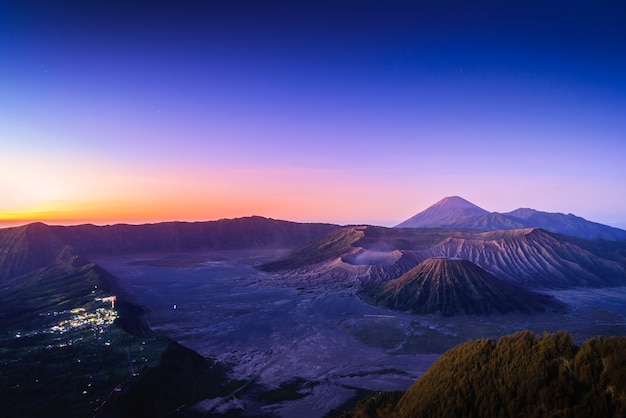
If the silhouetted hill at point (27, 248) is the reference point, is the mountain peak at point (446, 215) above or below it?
above

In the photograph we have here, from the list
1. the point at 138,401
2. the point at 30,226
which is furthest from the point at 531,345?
the point at 30,226

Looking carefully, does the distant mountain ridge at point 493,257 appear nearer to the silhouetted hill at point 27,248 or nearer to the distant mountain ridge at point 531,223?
the silhouetted hill at point 27,248

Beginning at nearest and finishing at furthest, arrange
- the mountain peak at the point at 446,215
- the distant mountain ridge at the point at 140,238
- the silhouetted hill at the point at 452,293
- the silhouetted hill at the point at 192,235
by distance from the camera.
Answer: the silhouetted hill at the point at 452,293 < the distant mountain ridge at the point at 140,238 < the silhouetted hill at the point at 192,235 < the mountain peak at the point at 446,215

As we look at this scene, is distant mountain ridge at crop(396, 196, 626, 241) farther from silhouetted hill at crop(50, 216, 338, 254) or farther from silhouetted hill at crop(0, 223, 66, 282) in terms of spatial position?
silhouetted hill at crop(0, 223, 66, 282)

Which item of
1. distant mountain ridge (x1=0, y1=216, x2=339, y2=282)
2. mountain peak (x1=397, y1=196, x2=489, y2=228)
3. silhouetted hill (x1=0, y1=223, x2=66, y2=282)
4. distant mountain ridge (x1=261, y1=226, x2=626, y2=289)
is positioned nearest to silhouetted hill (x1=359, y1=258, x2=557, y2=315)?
distant mountain ridge (x1=261, y1=226, x2=626, y2=289)

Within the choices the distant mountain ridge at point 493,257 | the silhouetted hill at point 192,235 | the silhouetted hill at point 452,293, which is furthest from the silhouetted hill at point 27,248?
the silhouetted hill at point 452,293

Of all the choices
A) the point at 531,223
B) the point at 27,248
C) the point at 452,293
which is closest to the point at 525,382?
the point at 452,293
